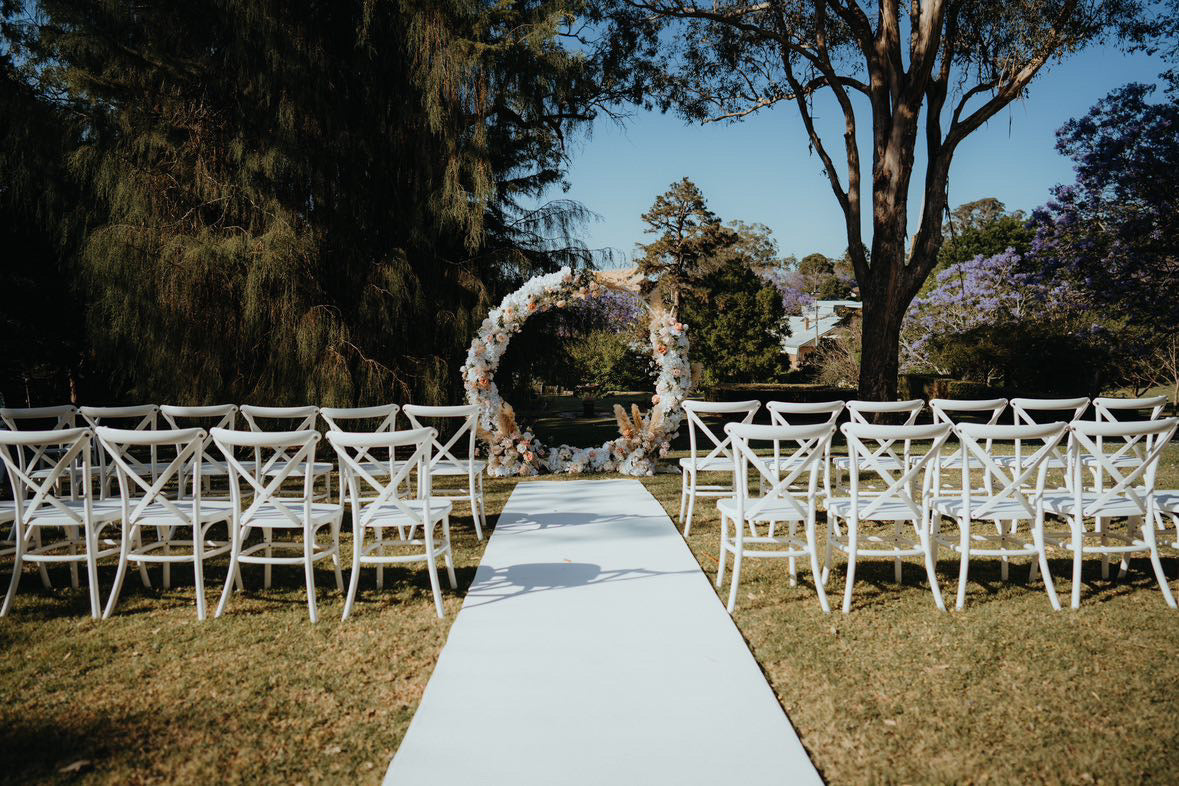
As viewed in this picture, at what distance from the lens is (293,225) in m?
10.7

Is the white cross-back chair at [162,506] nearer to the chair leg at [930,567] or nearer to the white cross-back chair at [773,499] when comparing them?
the white cross-back chair at [773,499]

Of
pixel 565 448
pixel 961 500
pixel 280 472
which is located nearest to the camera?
pixel 280 472

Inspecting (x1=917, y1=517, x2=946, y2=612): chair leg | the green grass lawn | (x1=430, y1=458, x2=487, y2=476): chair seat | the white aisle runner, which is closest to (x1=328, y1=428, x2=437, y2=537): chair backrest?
the green grass lawn

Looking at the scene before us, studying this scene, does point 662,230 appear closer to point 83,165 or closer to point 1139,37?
point 1139,37

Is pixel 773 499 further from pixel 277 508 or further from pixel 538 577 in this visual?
pixel 277 508

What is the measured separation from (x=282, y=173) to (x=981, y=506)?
1010 centimetres

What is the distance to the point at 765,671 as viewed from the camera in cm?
340

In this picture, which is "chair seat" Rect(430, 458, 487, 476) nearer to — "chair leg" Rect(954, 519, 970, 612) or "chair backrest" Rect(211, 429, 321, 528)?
"chair backrest" Rect(211, 429, 321, 528)

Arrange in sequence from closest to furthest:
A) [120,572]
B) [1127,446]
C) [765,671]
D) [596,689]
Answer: [596,689] → [765,671] → [120,572] → [1127,446]

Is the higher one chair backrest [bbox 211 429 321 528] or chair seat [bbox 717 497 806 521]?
chair backrest [bbox 211 429 321 528]

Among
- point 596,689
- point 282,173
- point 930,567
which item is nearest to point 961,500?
point 930,567

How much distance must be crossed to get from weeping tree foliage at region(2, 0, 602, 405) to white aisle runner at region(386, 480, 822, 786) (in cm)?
675

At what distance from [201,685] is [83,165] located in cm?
977

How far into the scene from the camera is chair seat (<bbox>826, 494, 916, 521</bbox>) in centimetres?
426
